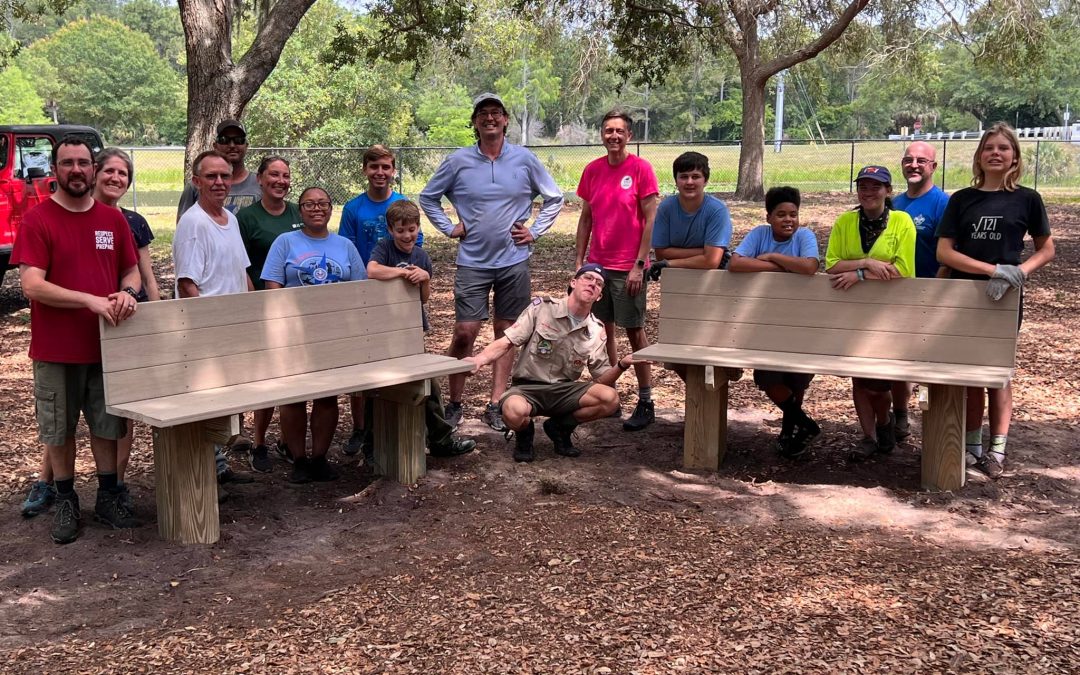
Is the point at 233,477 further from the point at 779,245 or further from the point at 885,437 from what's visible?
the point at 885,437

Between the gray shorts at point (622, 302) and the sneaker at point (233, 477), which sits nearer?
the sneaker at point (233, 477)

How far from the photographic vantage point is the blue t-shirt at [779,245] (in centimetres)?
575

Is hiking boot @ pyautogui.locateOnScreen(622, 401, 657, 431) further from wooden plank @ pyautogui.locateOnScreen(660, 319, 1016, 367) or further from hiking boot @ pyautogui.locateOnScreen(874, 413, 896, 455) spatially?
hiking boot @ pyautogui.locateOnScreen(874, 413, 896, 455)

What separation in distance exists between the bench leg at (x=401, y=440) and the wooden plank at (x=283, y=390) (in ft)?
0.76

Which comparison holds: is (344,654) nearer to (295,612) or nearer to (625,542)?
(295,612)

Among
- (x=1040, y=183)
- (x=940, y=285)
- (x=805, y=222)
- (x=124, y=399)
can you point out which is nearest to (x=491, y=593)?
(x=124, y=399)

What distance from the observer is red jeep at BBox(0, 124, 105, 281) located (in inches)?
455

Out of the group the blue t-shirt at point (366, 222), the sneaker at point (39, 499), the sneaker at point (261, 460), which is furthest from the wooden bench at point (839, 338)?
the sneaker at point (39, 499)

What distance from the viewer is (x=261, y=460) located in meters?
5.77

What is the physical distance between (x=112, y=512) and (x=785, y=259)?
3.55m

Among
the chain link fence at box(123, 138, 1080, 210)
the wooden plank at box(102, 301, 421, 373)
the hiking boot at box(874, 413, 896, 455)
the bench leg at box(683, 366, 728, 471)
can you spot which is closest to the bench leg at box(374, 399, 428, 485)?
the wooden plank at box(102, 301, 421, 373)

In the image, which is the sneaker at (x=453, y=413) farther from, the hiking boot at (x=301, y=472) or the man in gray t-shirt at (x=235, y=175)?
the man in gray t-shirt at (x=235, y=175)

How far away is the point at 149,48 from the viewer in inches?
2825

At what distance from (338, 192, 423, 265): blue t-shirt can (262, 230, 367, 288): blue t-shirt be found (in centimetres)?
36
